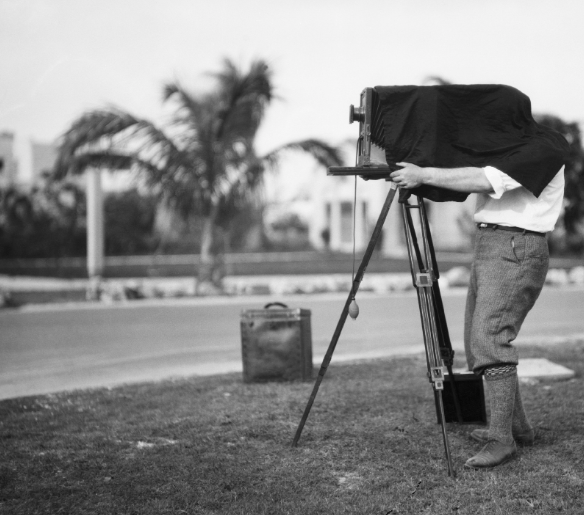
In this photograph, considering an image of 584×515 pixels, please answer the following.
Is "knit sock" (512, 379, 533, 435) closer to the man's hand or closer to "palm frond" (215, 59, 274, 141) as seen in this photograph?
the man's hand

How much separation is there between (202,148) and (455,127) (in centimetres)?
1085

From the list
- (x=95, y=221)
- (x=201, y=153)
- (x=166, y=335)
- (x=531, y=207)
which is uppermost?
(x=201, y=153)

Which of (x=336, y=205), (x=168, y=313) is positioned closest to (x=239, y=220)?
(x=168, y=313)

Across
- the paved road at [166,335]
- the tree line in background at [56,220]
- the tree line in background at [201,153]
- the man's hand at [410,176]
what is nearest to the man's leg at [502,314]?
the man's hand at [410,176]

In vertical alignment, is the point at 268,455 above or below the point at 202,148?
below

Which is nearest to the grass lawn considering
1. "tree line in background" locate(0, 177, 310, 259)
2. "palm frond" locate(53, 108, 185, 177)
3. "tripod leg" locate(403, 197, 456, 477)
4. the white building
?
"tripod leg" locate(403, 197, 456, 477)

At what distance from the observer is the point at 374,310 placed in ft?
41.3

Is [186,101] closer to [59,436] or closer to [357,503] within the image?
[59,436]

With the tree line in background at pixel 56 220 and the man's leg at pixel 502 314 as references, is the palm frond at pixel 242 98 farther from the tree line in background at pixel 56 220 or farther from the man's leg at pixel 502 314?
the man's leg at pixel 502 314

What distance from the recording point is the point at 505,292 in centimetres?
378

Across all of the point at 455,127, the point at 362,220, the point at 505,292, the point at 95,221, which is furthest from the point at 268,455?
the point at 362,220

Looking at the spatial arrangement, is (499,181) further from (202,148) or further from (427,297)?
(202,148)

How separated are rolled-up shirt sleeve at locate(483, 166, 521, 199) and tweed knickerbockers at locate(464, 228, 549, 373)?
287mm

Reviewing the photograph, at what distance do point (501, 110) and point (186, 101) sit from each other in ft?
36.3
